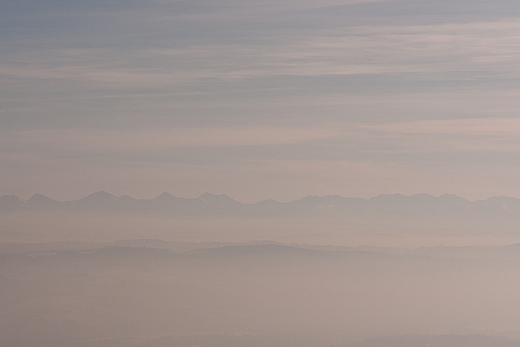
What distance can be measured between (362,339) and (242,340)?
149 feet

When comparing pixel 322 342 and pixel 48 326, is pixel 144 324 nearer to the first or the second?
pixel 48 326

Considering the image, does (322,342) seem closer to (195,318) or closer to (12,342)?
(195,318)

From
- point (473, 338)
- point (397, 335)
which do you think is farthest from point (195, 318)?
point (473, 338)

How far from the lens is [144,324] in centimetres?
19812

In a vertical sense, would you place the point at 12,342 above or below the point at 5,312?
below

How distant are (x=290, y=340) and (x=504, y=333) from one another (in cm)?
8330

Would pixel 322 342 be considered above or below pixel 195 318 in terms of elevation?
below

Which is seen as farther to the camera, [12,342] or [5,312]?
[5,312]

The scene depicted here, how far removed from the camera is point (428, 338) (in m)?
195

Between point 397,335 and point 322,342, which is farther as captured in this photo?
point 397,335

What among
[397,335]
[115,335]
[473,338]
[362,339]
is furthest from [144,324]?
[473,338]

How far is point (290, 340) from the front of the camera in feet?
620

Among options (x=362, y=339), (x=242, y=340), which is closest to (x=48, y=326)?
(x=242, y=340)

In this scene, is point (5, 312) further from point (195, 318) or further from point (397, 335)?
point (397, 335)
